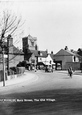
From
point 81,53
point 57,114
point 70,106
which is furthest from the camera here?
point 81,53

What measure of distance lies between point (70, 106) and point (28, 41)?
91943mm

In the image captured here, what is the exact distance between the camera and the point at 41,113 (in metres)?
7.42

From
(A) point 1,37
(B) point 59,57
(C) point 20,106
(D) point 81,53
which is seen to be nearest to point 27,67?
(B) point 59,57

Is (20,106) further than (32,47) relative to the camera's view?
No

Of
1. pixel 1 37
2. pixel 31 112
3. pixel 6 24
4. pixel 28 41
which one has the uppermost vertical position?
pixel 28 41

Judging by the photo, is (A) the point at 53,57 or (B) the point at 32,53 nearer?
(B) the point at 32,53

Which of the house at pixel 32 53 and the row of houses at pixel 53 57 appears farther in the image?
the house at pixel 32 53

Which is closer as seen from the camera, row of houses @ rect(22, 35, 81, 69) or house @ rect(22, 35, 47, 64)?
row of houses @ rect(22, 35, 81, 69)

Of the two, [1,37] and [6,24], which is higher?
[6,24]

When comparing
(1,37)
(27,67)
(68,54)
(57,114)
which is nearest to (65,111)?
(57,114)

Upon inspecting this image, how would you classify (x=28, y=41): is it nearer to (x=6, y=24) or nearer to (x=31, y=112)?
(x=6, y=24)

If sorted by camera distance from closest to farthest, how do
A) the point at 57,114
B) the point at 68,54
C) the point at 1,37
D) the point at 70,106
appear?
the point at 57,114, the point at 70,106, the point at 1,37, the point at 68,54

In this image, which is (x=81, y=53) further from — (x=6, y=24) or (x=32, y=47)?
(x=6, y=24)

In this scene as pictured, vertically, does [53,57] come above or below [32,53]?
below
